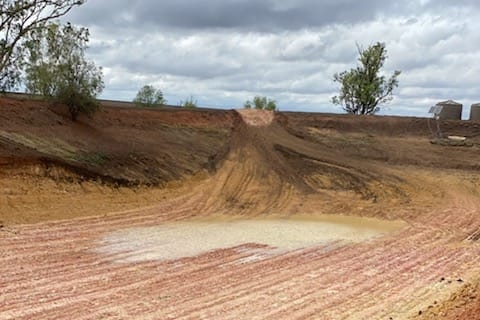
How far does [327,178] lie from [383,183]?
2527mm

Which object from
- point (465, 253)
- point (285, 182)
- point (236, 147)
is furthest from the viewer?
point (236, 147)

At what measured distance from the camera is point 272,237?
1712cm

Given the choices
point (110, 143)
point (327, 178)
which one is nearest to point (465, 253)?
point (327, 178)

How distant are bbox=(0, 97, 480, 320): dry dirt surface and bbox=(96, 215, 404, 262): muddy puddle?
0.08 m

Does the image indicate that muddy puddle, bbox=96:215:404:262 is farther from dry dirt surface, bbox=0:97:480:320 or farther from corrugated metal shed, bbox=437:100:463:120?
corrugated metal shed, bbox=437:100:463:120

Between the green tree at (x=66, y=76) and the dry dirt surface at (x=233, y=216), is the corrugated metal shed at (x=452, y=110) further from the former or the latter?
the green tree at (x=66, y=76)

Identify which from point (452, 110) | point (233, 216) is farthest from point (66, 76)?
point (452, 110)

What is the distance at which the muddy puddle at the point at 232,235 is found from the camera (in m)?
14.8

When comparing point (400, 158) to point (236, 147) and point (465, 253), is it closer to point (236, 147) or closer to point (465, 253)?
point (236, 147)

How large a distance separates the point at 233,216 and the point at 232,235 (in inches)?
144

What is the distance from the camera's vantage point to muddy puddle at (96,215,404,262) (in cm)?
1481

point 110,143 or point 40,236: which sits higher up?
point 110,143

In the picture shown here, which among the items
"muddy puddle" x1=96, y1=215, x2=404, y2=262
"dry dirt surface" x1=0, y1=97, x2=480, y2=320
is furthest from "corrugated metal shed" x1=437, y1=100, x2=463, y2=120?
"muddy puddle" x1=96, y1=215, x2=404, y2=262

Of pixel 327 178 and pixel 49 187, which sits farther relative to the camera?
pixel 327 178
